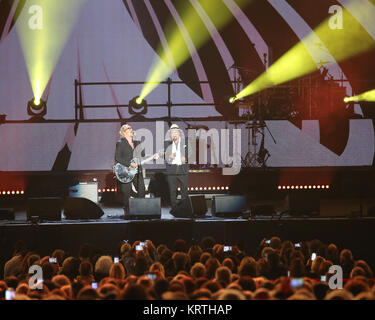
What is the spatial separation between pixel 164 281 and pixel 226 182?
7195 millimetres

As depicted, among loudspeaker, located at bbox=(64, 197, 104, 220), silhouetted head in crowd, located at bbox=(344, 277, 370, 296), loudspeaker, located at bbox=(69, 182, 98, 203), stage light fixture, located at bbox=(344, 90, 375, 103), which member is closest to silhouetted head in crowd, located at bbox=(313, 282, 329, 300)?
silhouetted head in crowd, located at bbox=(344, 277, 370, 296)

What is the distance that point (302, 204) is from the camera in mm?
7785

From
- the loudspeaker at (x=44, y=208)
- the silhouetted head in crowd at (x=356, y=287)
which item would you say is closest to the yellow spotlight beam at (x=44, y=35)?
the loudspeaker at (x=44, y=208)

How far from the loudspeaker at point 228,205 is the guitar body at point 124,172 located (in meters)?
1.40

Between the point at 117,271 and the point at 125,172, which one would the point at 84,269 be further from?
the point at 125,172

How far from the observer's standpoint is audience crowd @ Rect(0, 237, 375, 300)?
10.5 feet

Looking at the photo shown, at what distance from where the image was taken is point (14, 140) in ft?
37.4

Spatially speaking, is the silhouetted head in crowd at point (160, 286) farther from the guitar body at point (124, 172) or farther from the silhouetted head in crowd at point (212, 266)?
the guitar body at point (124, 172)

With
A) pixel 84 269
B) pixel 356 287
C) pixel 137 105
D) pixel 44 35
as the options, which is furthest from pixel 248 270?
pixel 44 35

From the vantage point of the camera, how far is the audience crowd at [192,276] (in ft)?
10.5

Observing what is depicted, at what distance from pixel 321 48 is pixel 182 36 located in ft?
11.3

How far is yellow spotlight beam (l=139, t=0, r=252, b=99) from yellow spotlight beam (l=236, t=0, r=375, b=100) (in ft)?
5.50
